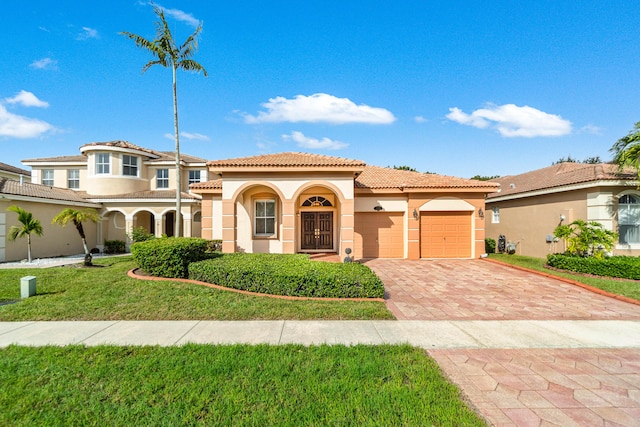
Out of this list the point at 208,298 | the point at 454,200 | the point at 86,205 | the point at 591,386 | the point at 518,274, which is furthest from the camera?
the point at 86,205

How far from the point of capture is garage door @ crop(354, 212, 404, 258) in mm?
14070

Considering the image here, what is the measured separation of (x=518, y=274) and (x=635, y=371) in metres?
7.22

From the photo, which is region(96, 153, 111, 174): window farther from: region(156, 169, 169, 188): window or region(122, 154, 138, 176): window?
region(156, 169, 169, 188): window

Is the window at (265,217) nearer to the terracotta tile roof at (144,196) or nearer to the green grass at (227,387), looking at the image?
the terracotta tile roof at (144,196)

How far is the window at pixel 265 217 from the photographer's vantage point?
46.8 feet

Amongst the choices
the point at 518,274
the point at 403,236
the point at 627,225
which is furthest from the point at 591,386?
the point at 627,225

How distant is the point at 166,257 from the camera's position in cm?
838

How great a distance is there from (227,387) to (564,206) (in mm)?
16373

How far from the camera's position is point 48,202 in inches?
562

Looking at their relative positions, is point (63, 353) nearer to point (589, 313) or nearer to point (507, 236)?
point (589, 313)

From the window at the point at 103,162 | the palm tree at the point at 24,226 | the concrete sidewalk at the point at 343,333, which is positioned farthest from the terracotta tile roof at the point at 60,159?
the concrete sidewalk at the point at 343,333

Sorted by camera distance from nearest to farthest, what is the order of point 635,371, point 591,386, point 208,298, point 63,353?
1. point 591,386
2. point 635,371
3. point 63,353
4. point 208,298

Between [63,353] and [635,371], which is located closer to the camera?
[635,371]

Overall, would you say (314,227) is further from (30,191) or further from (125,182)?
(30,191)
